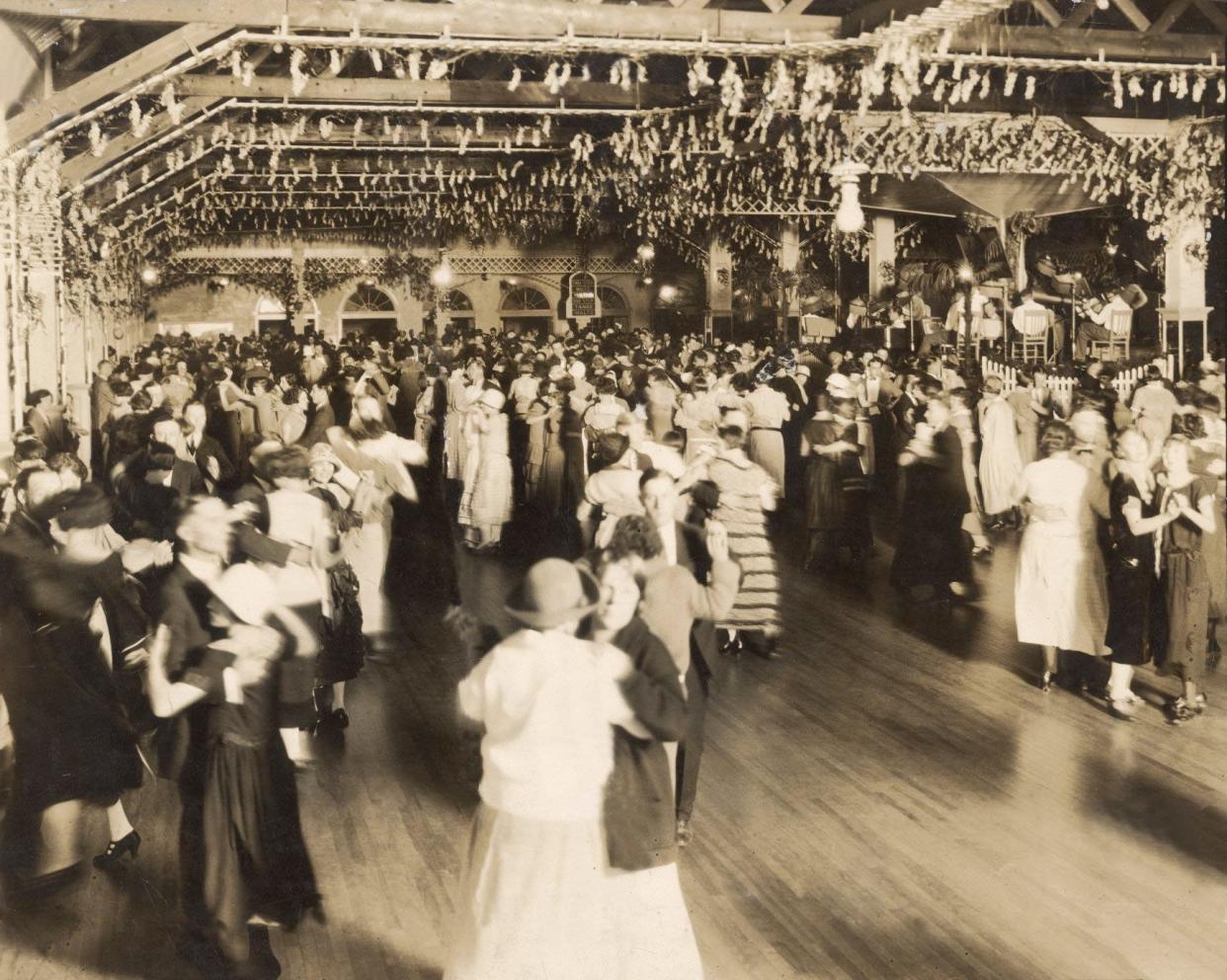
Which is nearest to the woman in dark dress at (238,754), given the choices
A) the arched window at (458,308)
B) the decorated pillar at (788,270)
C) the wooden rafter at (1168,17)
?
the wooden rafter at (1168,17)

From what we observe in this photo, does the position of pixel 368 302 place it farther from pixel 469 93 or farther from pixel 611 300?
pixel 469 93

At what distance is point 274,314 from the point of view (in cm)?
2608

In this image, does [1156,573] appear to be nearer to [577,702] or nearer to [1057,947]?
[1057,947]

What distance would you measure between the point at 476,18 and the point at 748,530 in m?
2.92

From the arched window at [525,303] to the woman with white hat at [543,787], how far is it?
79.6 feet

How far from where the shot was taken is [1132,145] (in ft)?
33.3

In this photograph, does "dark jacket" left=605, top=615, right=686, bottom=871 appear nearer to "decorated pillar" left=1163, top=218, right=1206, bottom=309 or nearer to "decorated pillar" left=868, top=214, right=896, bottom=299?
"decorated pillar" left=1163, top=218, right=1206, bottom=309

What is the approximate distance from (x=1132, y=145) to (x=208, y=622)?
29.8 ft

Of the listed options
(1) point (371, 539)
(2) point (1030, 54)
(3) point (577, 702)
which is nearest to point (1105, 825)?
(3) point (577, 702)

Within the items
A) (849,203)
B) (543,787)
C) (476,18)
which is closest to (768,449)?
(849,203)

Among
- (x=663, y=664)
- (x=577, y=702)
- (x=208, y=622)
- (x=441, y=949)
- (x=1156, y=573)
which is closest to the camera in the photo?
(x=577, y=702)

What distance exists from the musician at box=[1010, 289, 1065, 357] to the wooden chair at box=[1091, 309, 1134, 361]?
67 cm

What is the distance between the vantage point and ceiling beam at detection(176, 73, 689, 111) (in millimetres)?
9109

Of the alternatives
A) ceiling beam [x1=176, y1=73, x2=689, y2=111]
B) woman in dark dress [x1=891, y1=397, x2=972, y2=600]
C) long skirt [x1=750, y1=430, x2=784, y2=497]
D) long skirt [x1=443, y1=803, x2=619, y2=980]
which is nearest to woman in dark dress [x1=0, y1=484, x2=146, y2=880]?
long skirt [x1=443, y1=803, x2=619, y2=980]
